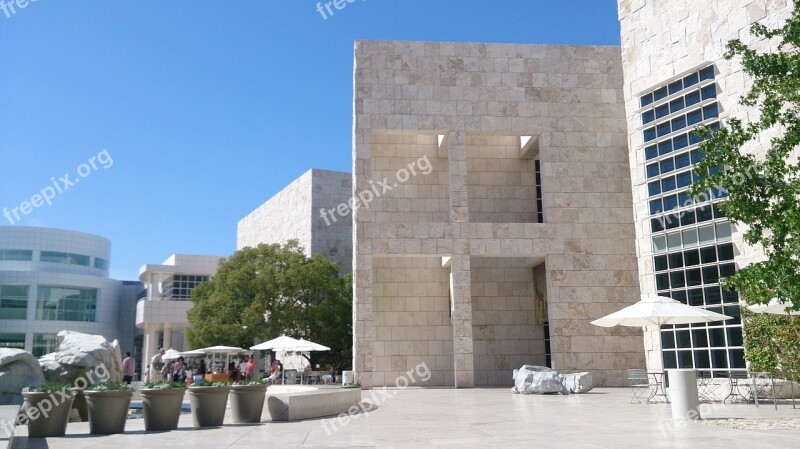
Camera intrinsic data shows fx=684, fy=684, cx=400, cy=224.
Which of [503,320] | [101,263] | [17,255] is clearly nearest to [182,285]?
[101,263]

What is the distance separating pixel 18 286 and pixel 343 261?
36.7m

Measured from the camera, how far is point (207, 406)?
521 inches

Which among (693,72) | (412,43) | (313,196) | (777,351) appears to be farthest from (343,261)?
(777,351)

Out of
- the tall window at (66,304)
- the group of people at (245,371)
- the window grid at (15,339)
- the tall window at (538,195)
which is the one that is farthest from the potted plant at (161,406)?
the window grid at (15,339)

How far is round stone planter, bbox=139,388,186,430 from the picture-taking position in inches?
501

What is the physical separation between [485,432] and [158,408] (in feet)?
19.9

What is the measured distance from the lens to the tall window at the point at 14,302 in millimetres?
65062

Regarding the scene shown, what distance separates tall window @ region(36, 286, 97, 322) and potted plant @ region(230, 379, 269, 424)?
6072cm

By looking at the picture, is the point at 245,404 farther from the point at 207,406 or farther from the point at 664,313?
the point at 664,313

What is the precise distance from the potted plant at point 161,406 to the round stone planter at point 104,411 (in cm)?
47

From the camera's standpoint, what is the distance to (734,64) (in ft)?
71.5

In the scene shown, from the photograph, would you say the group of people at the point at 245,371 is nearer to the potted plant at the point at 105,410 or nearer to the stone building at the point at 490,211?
the stone building at the point at 490,211

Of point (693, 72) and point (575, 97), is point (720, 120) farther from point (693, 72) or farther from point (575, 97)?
Result: point (575, 97)

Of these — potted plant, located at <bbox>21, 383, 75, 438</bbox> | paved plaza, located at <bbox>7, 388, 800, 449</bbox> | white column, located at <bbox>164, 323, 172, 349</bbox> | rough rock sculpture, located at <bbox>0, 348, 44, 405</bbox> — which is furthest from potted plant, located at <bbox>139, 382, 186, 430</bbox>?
white column, located at <bbox>164, 323, 172, 349</bbox>
